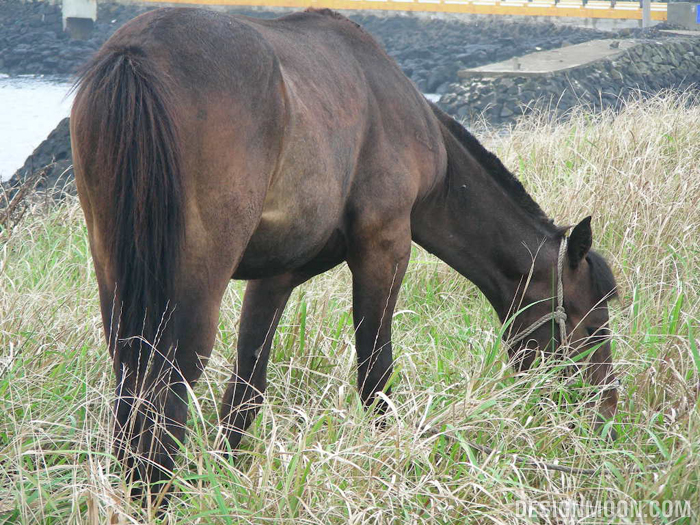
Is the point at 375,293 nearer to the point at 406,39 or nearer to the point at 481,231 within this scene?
the point at 481,231

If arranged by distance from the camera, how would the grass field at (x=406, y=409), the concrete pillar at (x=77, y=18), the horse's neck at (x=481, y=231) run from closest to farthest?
the grass field at (x=406, y=409) < the horse's neck at (x=481, y=231) < the concrete pillar at (x=77, y=18)

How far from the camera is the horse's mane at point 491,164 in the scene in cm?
331

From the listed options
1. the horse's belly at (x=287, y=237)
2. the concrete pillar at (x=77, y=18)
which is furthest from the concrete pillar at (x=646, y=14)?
the horse's belly at (x=287, y=237)

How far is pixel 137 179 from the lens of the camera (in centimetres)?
192

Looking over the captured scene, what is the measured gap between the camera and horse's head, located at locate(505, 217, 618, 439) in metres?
3.24

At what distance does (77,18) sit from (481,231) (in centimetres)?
3216

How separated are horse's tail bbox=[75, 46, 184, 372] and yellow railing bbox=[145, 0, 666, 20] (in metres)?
32.5

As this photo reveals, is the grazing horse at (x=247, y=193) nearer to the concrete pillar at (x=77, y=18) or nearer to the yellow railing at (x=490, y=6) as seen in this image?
the concrete pillar at (x=77, y=18)

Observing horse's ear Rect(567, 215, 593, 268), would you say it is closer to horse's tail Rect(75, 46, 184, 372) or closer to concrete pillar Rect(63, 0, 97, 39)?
horse's tail Rect(75, 46, 184, 372)

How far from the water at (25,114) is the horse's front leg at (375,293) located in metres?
11.2

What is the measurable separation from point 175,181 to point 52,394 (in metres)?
1.12

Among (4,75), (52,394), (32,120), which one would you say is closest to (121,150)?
(52,394)

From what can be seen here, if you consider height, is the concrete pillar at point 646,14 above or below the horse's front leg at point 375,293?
above

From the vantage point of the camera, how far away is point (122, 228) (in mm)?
1951
